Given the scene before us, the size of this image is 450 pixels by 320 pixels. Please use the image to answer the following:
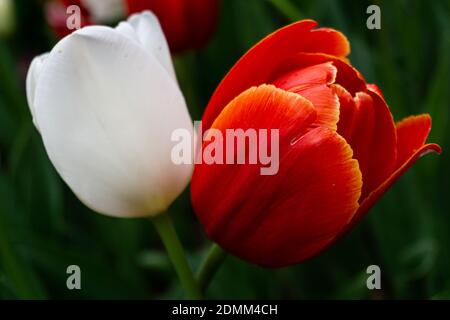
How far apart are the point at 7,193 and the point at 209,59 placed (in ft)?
1.22

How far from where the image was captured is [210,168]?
0.51 m

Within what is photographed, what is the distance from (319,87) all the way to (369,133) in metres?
0.05

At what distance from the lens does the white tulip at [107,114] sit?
0.50 m

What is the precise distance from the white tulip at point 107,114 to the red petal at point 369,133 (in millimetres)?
99

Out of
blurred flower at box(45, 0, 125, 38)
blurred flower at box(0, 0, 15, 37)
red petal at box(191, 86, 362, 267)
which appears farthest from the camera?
blurred flower at box(0, 0, 15, 37)

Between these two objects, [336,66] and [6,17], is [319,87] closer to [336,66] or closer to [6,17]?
[336,66]

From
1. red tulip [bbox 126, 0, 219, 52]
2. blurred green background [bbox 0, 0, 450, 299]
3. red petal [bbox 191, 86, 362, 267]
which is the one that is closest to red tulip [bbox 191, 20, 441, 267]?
red petal [bbox 191, 86, 362, 267]

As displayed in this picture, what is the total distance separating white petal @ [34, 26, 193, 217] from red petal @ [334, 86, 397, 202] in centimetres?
10

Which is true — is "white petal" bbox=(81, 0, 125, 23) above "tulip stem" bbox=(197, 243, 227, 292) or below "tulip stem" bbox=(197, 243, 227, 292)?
above

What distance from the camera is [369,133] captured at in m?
0.51

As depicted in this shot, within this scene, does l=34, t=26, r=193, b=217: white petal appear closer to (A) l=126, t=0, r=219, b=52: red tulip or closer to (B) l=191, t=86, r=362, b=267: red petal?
(B) l=191, t=86, r=362, b=267: red petal

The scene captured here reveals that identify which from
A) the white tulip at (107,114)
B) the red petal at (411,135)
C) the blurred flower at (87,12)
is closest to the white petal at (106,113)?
the white tulip at (107,114)

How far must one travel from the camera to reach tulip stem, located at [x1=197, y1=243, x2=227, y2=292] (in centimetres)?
56
